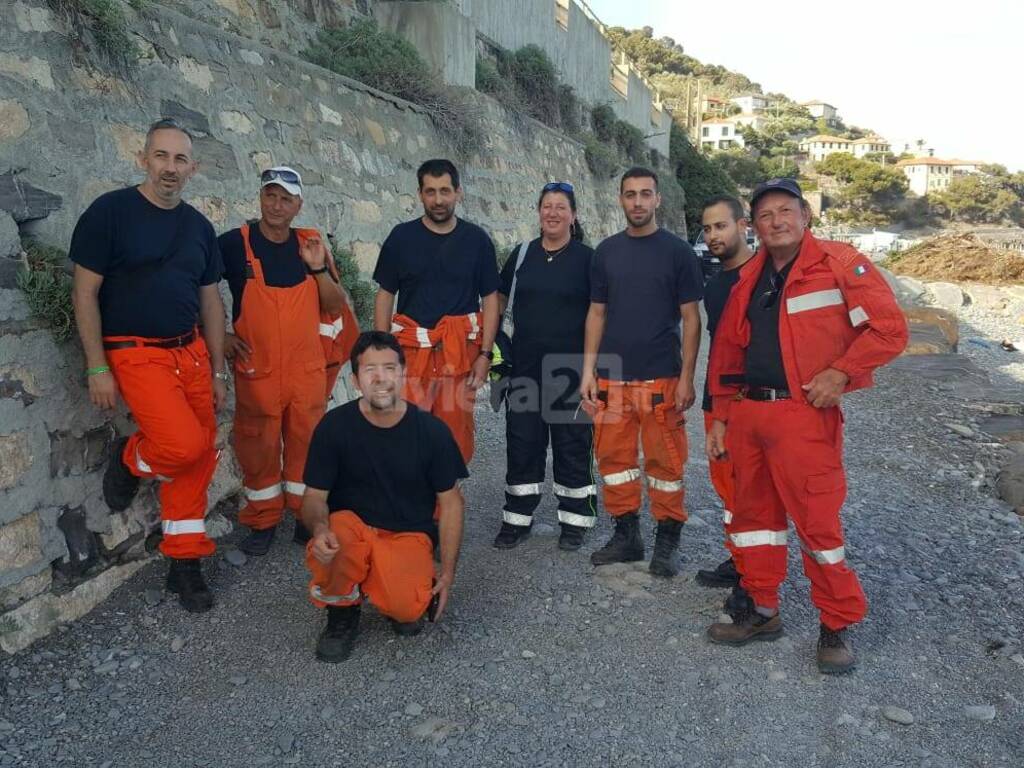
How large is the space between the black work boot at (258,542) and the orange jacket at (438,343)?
1077 mm

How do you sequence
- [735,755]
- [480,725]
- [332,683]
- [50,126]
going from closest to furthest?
[735,755] < [480,725] < [332,683] < [50,126]

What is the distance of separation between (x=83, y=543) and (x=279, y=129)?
9.59ft

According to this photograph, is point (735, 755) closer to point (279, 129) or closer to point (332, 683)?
point (332, 683)

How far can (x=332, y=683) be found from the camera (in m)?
2.80

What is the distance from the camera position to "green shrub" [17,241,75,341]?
296 cm

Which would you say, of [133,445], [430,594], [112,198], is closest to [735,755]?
[430,594]

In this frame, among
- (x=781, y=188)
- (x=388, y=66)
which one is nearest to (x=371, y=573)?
(x=781, y=188)

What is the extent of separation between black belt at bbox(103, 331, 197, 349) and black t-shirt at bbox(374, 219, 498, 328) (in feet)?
3.46

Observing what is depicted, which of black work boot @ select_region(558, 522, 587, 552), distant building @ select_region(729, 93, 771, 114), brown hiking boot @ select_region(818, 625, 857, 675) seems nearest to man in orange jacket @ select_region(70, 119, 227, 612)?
black work boot @ select_region(558, 522, 587, 552)

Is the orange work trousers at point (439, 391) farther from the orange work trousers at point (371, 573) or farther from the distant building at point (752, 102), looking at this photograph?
the distant building at point (752, 102)

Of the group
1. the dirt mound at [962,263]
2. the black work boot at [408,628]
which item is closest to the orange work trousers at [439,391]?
the black work boot at [408,628]

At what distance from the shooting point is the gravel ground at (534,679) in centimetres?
245

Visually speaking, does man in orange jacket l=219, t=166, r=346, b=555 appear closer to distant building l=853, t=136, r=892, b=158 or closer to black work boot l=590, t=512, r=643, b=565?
black work boot l=590, t=512, r=643, b=565

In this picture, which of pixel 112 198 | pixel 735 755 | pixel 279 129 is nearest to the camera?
pixel 735 755
